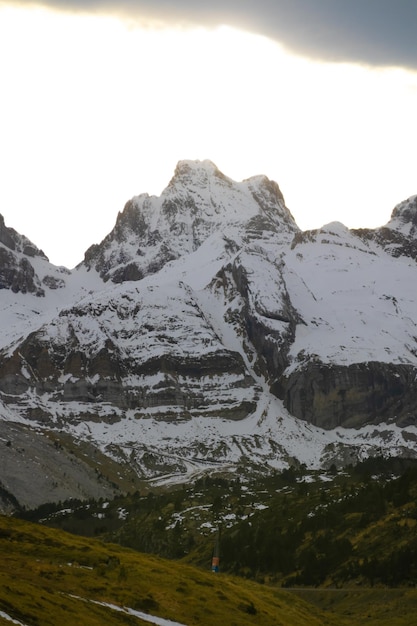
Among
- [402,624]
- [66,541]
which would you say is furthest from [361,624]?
[66,541]

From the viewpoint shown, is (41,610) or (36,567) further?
(36,567)

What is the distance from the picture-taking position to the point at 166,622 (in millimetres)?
93000

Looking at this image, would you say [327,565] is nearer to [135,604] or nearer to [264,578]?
[264,578]

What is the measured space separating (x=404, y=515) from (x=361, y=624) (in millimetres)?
59198

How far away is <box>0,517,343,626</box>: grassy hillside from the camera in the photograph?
265 feet

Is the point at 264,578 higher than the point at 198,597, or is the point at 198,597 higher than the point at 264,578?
the point at 198,597

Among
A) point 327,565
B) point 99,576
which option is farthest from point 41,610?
point 327,565

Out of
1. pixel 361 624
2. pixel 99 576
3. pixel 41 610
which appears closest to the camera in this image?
pixel 41 610

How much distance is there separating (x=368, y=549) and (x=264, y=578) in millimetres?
21515

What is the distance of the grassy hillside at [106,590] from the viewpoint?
80750mm

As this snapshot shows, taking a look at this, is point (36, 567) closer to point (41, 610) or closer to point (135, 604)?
point (135, 604)

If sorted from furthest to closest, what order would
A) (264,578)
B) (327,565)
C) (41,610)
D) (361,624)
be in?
1. (264,578)
2. (327,565)
3. (361,624)
4. (41,610)

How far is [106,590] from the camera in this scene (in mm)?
96812

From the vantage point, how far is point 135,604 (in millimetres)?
95625
